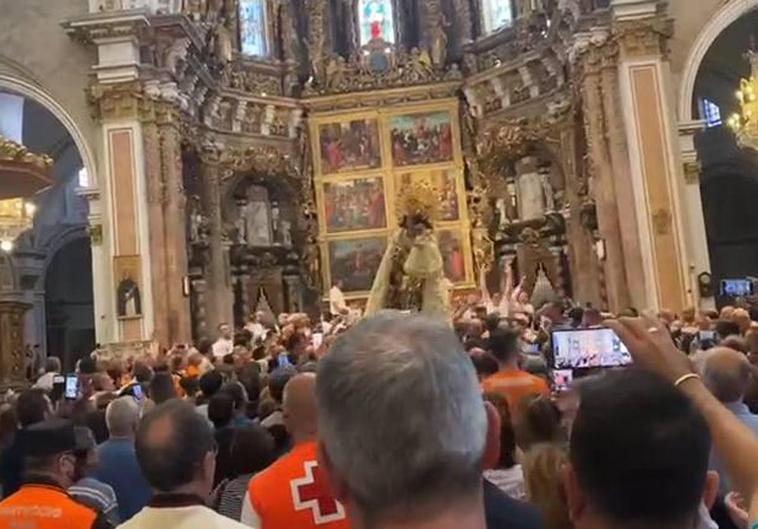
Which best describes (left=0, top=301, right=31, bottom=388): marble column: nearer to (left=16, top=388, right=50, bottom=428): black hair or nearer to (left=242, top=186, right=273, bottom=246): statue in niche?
(left=242, top=186, right=273, bottom=246): statue in niche

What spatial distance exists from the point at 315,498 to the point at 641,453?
1.86 meters

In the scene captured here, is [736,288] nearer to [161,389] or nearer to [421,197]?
[421,197]

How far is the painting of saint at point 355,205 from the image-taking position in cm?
2539

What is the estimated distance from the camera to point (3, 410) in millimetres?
6539

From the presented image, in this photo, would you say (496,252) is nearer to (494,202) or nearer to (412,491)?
(494,202)

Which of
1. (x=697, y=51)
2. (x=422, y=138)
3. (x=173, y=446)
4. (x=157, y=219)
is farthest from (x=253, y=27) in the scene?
(x=173, y=446)

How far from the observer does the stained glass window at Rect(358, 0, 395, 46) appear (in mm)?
27469

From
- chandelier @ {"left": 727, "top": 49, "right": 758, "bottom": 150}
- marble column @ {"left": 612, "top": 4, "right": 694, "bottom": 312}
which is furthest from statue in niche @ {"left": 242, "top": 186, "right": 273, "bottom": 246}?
chandelier @ {"left": 727, "top": 49, "right": 758, "bottom": 150}

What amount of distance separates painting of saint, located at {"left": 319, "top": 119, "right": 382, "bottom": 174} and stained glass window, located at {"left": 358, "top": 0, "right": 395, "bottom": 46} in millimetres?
3124

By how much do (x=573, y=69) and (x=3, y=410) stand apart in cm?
1621

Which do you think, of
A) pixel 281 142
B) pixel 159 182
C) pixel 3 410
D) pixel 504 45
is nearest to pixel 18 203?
pixel 159 182

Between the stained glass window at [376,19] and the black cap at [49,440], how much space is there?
964 inches

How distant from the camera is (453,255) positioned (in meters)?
24.7

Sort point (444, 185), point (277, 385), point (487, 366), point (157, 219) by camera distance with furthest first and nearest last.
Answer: point (444, 185) → point (157, 219) → point (487, 366) → point (277, 385)
